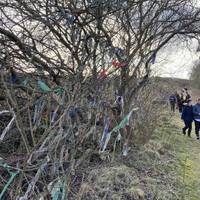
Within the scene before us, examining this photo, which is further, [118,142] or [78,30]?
[118,142]

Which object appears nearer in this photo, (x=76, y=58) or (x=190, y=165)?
(x=76, y=58)

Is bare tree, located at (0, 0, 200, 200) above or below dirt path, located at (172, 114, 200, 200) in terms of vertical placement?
above

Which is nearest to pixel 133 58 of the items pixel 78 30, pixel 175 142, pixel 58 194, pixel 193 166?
pixel 78 30

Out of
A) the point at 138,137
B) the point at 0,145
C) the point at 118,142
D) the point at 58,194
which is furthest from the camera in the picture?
the point at 138,137

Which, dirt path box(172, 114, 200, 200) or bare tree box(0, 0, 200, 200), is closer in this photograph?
bare tree box(0, 0, 200, 200)

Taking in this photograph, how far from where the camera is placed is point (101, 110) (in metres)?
8.31

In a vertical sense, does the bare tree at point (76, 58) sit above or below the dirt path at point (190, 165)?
above

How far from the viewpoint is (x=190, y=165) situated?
9719mm

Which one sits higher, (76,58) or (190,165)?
(76,58)

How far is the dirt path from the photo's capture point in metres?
7.33

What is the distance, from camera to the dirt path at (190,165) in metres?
7.33

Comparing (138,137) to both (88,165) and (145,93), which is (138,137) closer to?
(145,93)

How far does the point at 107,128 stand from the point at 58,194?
3.28m

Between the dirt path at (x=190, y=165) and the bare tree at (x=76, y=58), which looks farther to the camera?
the dirt path at (x=190, y=165)
